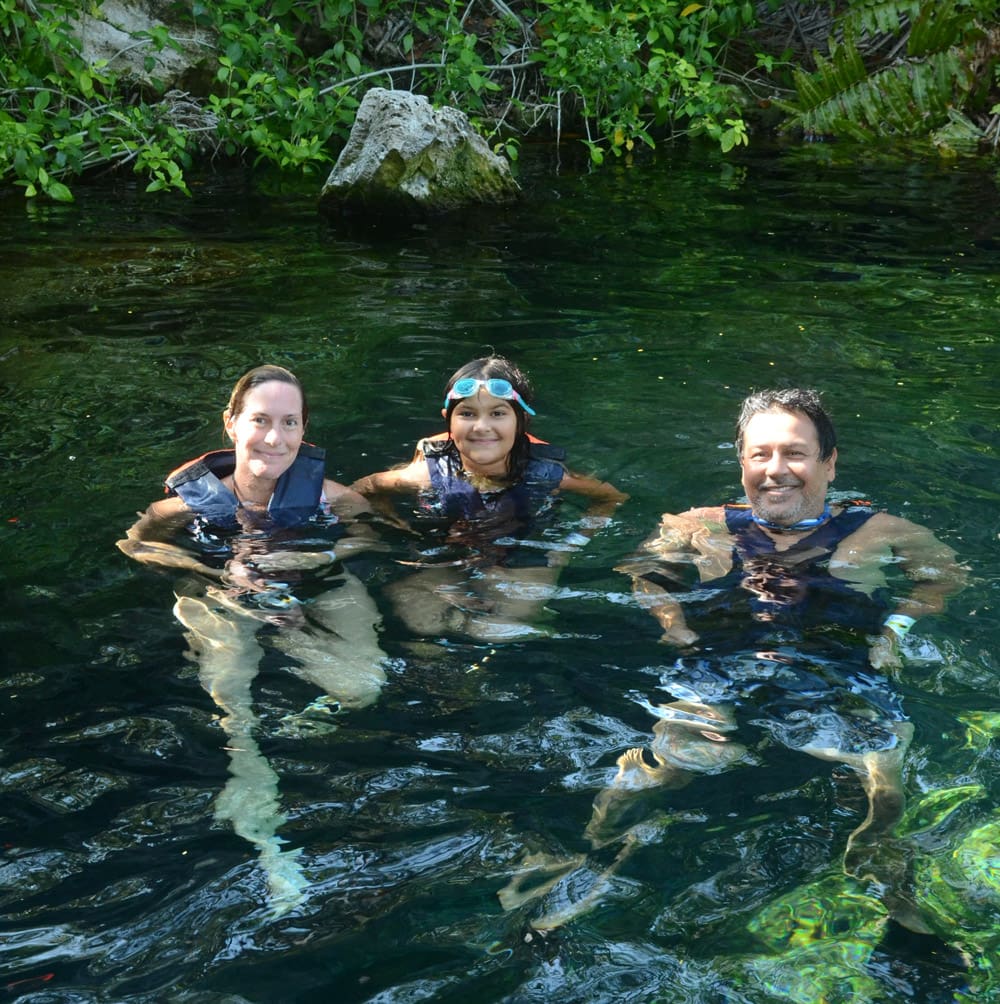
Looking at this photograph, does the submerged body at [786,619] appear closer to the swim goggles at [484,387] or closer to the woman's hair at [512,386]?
the woman's hair at [512,386]

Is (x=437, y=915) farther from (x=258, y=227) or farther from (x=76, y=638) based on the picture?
(x=258, y=227)

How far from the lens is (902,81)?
47.2 ft

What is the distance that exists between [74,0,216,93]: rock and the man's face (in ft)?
32.6

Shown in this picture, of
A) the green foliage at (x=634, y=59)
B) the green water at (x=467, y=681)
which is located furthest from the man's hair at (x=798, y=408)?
the green foliage at (x=634, y=59)

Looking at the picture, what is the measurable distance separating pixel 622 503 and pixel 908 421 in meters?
1.92

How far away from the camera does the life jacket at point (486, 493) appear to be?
5789 millimetres

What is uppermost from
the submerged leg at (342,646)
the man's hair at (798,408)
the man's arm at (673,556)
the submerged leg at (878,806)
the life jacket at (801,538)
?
the man's hair at (798,408)

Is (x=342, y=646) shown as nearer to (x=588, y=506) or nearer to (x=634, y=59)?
(x=588, y=506)

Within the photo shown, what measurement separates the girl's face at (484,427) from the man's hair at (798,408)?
1.07 meters

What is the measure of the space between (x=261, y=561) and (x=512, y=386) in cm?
134

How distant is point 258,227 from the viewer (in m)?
11.6

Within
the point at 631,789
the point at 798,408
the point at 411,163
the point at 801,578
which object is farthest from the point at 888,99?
the point at 631,789

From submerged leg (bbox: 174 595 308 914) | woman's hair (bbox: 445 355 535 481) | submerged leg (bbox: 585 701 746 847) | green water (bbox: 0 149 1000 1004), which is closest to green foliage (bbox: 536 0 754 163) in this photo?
green water (bbox: 0 149 1000 1004)

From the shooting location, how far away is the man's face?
501cm
